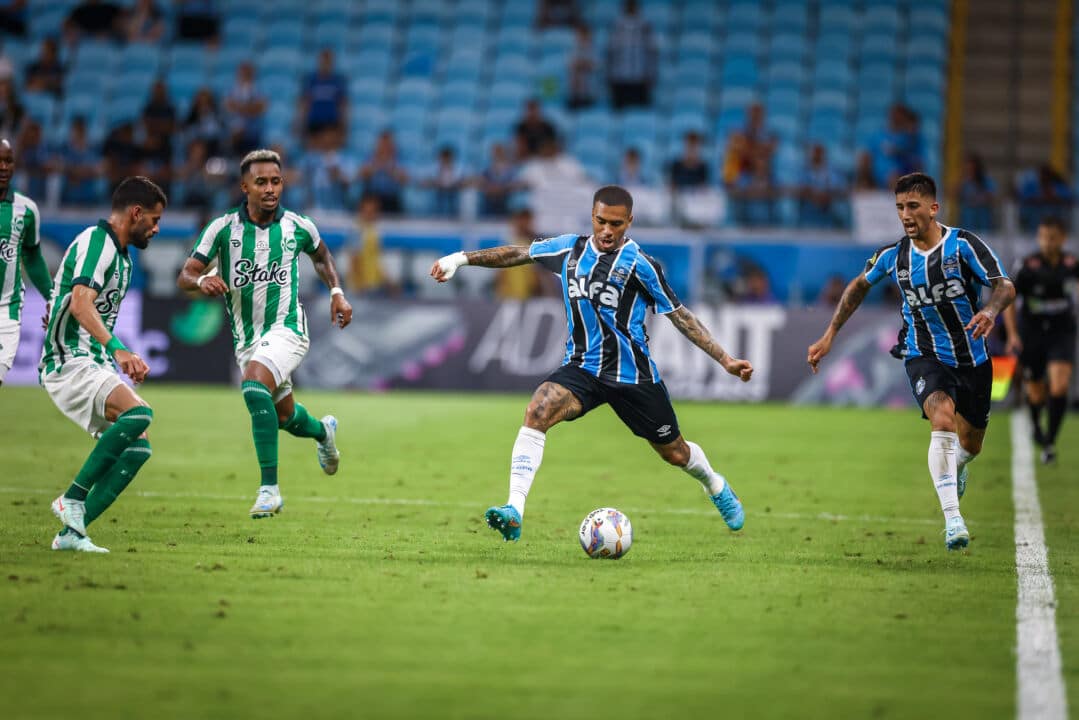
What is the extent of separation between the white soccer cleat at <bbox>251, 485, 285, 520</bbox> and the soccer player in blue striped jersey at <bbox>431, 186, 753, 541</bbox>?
1712 millimetres

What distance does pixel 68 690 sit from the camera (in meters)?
4.76

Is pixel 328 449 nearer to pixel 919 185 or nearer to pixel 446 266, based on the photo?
pixel 446 266

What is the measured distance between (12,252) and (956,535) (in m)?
5.74

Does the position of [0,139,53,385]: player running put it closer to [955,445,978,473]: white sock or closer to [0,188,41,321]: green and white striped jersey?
[0,188,41,321]: green and white striped jersey

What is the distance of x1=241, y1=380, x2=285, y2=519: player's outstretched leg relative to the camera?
8766mm

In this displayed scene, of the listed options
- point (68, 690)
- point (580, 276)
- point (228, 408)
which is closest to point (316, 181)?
point (228, 408)

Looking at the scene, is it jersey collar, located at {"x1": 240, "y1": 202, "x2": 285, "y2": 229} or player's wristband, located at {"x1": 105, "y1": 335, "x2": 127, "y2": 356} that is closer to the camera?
player's wristband, located at {"x1": 105, "y1": 335, "x2": 127, "y2": 356}

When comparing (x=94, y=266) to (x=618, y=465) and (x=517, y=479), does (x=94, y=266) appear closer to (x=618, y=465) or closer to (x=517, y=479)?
(x=517, y=479)

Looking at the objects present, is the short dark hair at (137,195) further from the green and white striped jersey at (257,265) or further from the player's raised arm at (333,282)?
the player's raised arm at (333,282)

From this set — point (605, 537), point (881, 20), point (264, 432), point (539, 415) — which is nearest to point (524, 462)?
point (539, 415)

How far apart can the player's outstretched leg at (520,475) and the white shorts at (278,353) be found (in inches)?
66.0

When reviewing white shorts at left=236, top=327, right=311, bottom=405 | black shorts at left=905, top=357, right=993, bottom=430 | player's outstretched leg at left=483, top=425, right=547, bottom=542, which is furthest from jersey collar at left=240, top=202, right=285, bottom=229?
black shorts at left=905, top=357, right=993, bottom=430

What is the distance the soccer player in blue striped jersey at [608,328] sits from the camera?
26.7ft

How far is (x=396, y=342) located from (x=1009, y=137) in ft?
41.6
